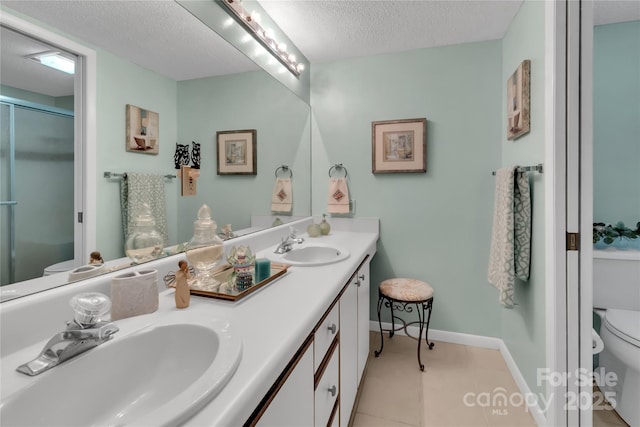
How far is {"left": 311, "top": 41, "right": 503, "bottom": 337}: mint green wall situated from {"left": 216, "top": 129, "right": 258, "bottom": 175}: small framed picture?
2.90 ft

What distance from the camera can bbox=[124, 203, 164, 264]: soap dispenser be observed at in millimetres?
960

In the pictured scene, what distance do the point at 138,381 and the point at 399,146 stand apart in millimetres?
2059

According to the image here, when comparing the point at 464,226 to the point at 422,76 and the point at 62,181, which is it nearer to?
the point at 422,76

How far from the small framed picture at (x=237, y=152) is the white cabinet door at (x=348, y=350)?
0.82 metres

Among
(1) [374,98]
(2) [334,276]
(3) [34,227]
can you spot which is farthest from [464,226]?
(3) [34,227]

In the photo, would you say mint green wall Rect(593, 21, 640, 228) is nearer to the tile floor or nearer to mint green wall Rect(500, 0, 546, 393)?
mint green wall Rect(500, 0, 546, 393)

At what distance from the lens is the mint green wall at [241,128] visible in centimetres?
120

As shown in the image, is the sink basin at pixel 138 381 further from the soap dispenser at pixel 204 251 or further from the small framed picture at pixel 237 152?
the small framed picture at pixel 237 152

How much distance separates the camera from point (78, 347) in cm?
57

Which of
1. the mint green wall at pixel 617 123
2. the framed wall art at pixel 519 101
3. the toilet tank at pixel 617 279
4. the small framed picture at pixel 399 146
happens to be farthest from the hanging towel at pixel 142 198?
the mint green wall at pixel 617 123

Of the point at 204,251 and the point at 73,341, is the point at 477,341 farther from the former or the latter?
the point at 73,341

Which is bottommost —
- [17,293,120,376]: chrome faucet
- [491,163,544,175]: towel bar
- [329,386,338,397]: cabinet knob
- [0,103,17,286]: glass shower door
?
[329,386,338,397]: cabinet knob

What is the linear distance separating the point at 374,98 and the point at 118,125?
1847 millimetres

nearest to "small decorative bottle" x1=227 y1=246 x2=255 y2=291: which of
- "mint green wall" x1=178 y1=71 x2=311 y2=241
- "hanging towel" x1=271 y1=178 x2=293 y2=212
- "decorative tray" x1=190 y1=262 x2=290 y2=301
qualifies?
"decorative tray" x1=190 y1=262 x2=290 y2=301
